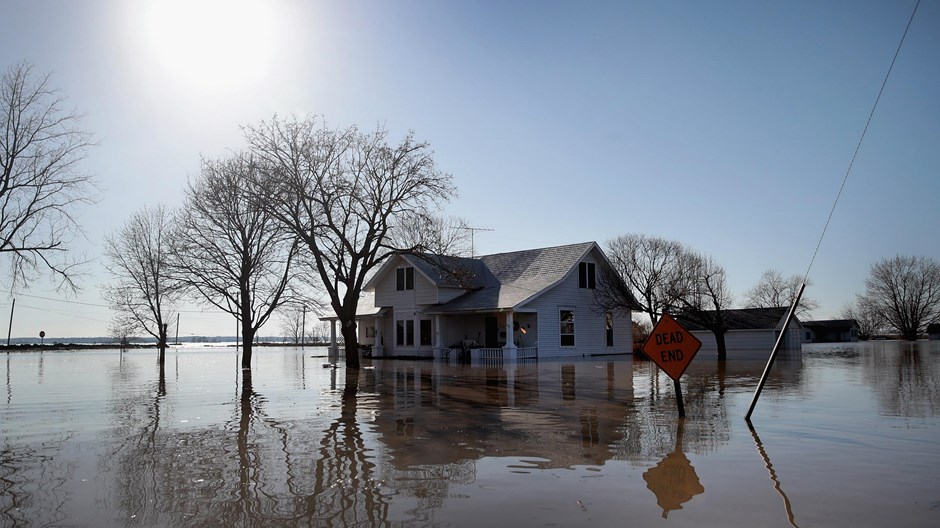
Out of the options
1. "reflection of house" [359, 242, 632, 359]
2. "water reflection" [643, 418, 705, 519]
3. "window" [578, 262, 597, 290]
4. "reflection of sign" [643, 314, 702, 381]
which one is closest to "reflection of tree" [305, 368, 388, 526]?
"water reflection" [643, 418, 705, 519]

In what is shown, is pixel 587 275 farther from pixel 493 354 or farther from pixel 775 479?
pixel 775 479

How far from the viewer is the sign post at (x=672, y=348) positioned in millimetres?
11461

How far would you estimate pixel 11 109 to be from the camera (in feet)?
66.7

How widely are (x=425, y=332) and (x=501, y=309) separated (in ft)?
25.4

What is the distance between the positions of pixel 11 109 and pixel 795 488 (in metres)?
22.6

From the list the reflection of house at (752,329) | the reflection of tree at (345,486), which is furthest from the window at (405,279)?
the reflection of tree at (345,486)

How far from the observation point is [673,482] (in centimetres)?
706

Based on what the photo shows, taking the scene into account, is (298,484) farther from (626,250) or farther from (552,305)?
(626,250)

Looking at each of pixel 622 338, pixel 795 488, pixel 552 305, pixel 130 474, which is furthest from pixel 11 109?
pixel 622 338

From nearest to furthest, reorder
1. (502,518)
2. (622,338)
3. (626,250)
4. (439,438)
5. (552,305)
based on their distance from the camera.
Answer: (502,518), (439,438), (552,305), (622,338), (626,250)

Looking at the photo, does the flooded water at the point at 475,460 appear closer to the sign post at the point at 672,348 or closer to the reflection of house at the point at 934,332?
the sign post at the point at 672,348

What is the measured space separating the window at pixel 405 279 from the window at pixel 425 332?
7.45 ft

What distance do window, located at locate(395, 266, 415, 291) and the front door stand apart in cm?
523

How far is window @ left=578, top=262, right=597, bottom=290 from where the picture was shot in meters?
40.2
